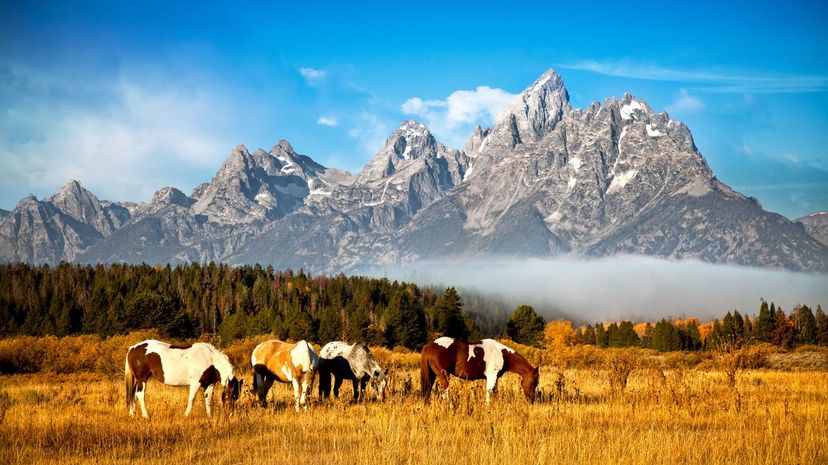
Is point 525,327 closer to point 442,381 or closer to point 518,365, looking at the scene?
point 518,365

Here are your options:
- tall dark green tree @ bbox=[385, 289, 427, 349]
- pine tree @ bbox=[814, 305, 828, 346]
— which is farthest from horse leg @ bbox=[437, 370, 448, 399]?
pine tree @ bbox=[814, 305, 828, 346]

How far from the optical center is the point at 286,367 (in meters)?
19.7

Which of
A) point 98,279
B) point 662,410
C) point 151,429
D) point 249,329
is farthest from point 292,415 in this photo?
point 98,279

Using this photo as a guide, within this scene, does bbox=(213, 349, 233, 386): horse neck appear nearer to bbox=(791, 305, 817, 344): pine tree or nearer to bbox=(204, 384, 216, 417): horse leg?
bbox=(204, 384, 216, 417): horse leg

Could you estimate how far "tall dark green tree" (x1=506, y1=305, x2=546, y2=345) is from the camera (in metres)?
92.8

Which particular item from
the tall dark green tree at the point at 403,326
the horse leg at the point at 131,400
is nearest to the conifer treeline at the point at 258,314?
the tall dark green tree at the point at 403,326

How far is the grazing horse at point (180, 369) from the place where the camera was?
1759cm

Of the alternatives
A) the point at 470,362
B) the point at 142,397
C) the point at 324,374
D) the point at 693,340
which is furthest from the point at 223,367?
the point at 693,340

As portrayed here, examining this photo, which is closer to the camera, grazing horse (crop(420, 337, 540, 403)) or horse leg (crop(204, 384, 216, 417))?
horse leg (crop(204, 384, 216, 417))

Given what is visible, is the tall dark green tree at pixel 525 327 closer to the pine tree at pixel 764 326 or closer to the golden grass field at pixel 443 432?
the pine tree at pixel 764 326

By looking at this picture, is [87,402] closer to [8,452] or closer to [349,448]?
[8,452]

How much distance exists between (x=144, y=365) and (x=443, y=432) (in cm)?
966

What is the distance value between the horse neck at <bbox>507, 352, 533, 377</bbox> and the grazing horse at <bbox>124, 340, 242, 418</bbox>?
8.74 m

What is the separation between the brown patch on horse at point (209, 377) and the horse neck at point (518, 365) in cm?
931
